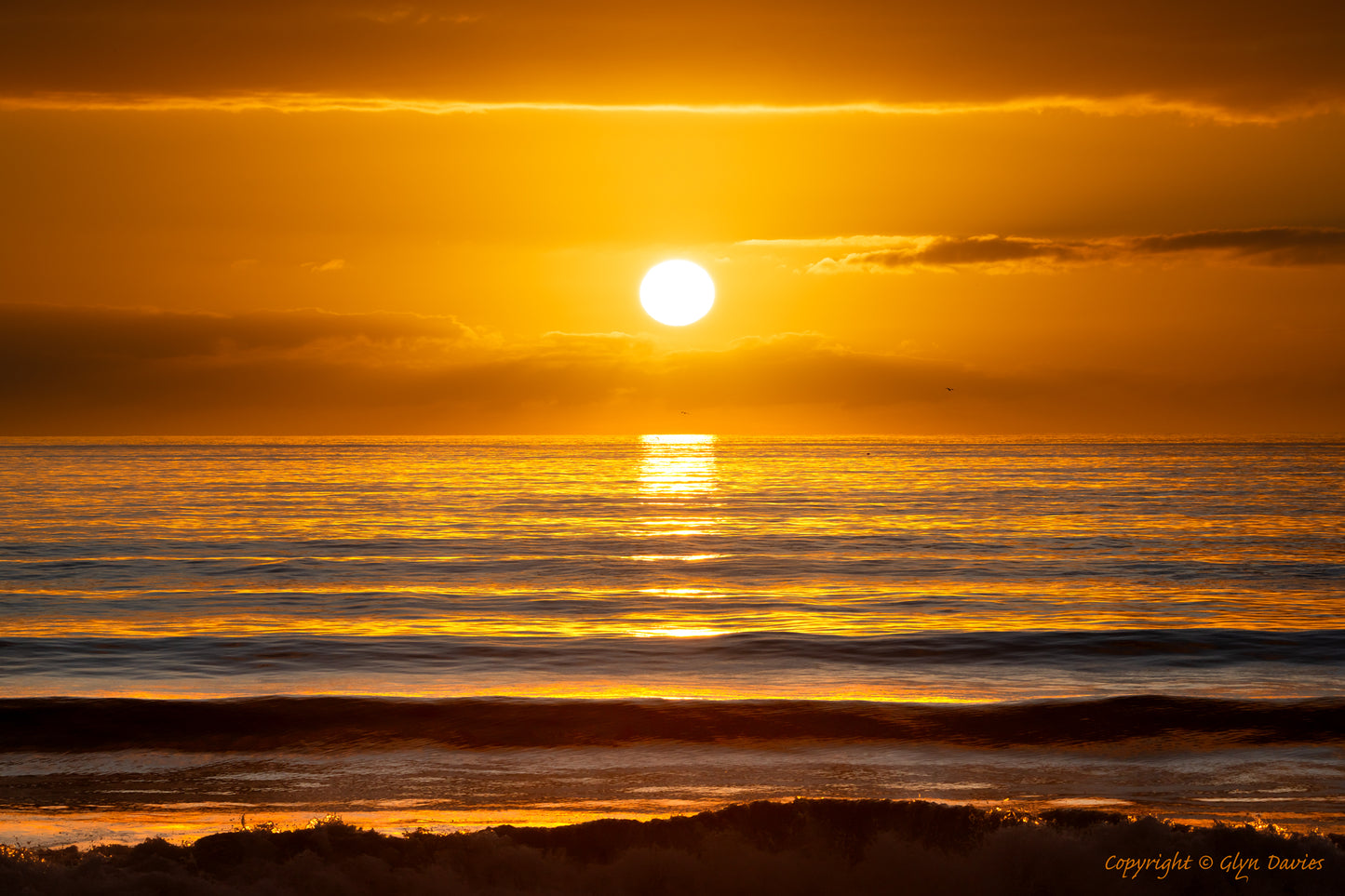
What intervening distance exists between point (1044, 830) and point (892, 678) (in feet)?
35.4

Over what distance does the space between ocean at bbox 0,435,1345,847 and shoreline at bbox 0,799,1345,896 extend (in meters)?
2.53

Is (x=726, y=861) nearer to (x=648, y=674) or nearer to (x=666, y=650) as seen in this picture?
(x=648, y=674)

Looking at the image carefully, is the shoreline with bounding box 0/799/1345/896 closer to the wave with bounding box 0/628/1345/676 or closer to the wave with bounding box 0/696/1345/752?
the wave with bounding box 0/696/1345/752

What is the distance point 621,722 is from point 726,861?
7.37 meters

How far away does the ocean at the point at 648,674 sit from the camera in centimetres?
1153

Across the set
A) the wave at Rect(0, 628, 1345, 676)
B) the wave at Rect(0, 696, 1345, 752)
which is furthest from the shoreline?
the wave at Rect(0, 628, 1345, 676)

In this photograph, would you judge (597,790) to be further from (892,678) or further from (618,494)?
(618,494)

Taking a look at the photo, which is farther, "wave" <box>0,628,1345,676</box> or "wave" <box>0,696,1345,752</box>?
"wave" <box>0,628,1345,676</box>

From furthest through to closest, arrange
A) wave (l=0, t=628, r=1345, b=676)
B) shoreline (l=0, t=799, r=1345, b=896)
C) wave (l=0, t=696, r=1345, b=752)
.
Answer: wave (l=0, t=628, r=1345, b=676) < wave (l=0, t=696, r=1345, b=752) < shoreline (l=0, t=799, r=1345, b=896)

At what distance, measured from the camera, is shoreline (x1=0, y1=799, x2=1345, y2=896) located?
7.28m

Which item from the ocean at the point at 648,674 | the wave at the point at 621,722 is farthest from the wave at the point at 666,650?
the wave at the point at 621,722

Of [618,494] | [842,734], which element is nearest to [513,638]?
[842,734]

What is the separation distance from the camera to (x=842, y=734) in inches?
561

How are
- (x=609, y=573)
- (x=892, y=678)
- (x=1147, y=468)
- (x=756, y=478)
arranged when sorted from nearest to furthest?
(x=892, y=678), (x=609, y=573), (x=756, y=478), (x=1147, y=468)
